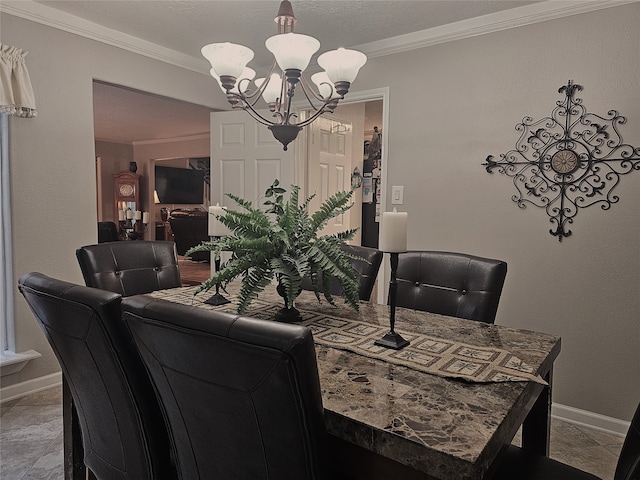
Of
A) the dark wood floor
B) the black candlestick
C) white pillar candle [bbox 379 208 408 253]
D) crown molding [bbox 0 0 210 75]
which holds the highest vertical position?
crown molding [bbox 0 0 210 75]

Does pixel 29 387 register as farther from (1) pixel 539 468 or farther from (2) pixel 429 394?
(1) pixel 539 468

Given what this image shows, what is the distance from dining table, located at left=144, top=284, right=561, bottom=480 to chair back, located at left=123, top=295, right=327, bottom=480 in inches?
6.0

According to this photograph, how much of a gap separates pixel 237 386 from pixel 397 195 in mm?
2556

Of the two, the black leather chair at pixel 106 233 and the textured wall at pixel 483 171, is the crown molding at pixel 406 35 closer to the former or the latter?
the textured wall at pixel 483 171

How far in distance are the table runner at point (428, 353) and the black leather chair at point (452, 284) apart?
439mm

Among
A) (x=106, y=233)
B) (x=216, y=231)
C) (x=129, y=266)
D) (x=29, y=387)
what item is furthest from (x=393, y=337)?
(x=106, y=233)

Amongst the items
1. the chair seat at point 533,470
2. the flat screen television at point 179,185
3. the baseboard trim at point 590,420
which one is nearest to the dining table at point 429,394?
the chair seat at point 533,470

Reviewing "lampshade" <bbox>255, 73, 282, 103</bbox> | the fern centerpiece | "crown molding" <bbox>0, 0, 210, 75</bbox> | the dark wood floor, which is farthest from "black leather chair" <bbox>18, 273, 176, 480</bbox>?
the dark wood floor

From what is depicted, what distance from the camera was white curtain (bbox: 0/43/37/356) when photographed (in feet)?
7.98

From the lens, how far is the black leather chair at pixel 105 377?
1.01 metres

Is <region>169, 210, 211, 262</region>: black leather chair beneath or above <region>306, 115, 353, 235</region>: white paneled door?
beneath

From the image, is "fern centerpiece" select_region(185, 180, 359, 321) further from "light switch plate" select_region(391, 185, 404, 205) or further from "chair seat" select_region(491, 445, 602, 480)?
"light switch plate" select_region(391, 185, 404, 205)

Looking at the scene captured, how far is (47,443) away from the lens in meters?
2.14

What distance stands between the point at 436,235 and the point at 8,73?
277 cm
